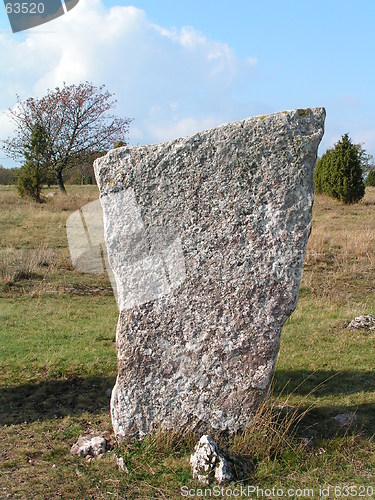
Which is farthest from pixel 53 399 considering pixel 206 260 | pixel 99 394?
pixel 206 260

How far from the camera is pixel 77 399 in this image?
5785 millimetres

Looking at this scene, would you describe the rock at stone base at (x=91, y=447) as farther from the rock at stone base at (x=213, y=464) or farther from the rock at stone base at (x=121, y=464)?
the rock at stone base at (x=213, y=464)

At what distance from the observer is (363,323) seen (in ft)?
27.1

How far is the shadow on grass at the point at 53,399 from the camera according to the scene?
5426 mm

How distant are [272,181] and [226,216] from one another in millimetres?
479

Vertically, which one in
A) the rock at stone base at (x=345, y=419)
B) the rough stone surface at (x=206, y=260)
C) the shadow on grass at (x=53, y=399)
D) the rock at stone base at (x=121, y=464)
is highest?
the rough stone surface at (x=206, y=260)

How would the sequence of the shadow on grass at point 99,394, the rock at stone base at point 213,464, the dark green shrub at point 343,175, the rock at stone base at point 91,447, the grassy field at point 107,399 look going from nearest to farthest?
1. the rock at stone base at point 213,464
2. the grassy field at point 107,399
3. the rock at stone base at point 91,447
4. the shadow on grass at point 99,394
5. the dark green shrub at point 343,175

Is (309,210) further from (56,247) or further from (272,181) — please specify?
(56,247)

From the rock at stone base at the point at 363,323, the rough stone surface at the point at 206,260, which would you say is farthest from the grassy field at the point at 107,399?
the rough stone surface at the point at 206,260

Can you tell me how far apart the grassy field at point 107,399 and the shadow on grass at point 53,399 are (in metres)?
0.01

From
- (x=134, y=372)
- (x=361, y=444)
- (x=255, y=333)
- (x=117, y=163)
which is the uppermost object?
(x=117, y=163)

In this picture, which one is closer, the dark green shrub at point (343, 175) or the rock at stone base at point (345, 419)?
the rock at stone base at point (345, 419)

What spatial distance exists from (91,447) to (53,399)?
4.38 feet

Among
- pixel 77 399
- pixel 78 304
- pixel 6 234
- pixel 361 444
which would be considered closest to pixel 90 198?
pixel 6 234
